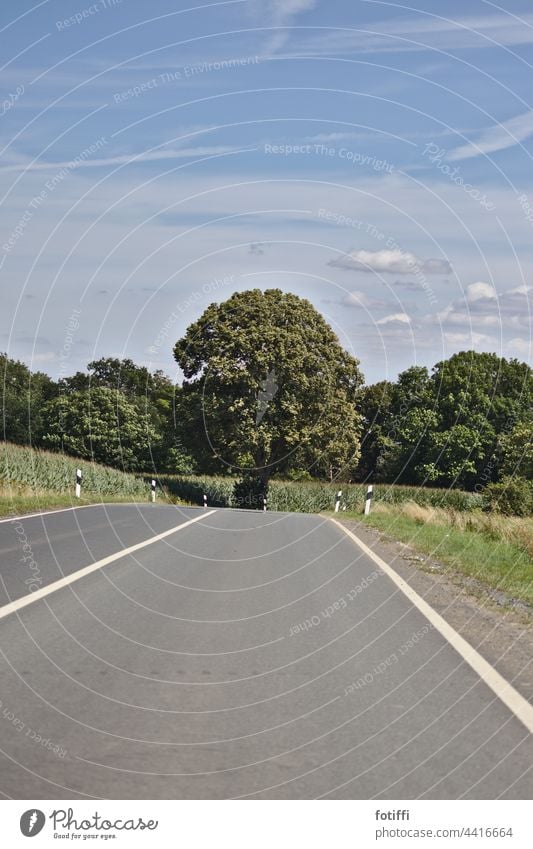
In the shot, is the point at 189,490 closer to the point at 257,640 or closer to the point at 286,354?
the point at 286,354

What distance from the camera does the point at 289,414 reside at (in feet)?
188

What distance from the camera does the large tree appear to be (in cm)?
5722

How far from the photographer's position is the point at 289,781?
5016 mm

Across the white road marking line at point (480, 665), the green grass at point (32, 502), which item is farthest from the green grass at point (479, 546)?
the green grass at point (32, 502)

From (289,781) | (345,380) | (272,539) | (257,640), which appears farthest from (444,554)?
(345,380)

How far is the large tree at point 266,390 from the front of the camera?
2253 inches

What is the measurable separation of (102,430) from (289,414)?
78.9ft

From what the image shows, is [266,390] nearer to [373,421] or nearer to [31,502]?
[373,421]
